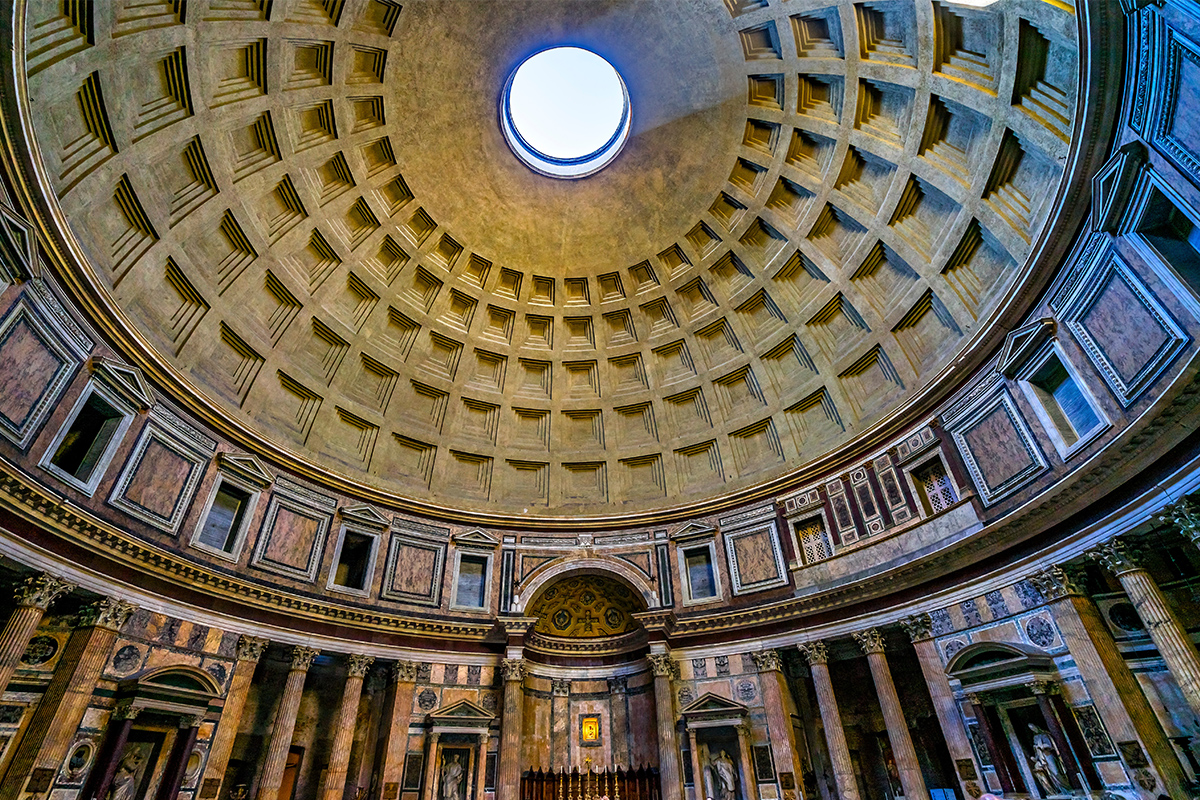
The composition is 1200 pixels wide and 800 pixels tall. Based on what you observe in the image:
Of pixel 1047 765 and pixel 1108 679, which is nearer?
pixel 1108 679

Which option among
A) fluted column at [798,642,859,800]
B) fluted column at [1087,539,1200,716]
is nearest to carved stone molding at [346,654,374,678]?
fluted column at [798,642,859,800]

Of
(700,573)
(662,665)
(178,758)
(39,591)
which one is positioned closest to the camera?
A: (39,591)

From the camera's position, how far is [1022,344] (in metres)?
14.9

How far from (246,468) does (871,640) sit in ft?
66.4

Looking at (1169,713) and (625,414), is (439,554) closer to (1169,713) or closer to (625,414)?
(625,414)

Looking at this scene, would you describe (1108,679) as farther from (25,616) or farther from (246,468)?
(246,468)

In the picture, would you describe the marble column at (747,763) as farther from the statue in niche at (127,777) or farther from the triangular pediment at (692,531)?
the statue in niche at (127,777)

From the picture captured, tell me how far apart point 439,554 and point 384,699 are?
16.6 feet

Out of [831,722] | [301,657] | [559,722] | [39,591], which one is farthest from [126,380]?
[831,722]

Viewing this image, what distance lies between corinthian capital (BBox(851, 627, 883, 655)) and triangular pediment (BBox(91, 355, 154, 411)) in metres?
21.9

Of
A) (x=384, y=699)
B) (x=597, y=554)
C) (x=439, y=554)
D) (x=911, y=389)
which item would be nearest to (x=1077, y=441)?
(x=911, y=389)

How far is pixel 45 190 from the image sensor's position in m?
12.5

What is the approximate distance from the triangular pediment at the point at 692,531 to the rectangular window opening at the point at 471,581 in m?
7.70

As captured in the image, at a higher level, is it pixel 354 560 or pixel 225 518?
pixel 225 518
